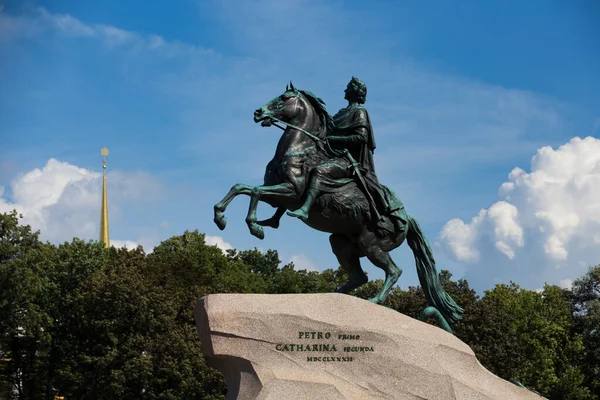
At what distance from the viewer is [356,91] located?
14.5 meters

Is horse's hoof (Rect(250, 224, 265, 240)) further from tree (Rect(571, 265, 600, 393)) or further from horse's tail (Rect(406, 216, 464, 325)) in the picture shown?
tree (Rect(571, 265, 600, 393))

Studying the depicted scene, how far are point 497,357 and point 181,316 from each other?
38.2 feet

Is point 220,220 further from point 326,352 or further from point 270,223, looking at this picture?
point 326,352

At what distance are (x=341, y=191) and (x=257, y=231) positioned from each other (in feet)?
5.23

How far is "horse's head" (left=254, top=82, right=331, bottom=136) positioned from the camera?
13609 millimetres

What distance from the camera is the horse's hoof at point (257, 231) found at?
41.6ft

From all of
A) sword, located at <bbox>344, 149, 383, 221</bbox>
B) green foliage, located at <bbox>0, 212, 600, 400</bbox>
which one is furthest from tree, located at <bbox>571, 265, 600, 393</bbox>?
sword, located at <bbox>344, 149, 383, 221</bbox>

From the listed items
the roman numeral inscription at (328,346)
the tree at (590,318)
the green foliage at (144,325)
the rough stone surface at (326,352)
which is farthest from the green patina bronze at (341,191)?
the tree at (590,318)

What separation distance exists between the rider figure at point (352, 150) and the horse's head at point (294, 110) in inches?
14.3

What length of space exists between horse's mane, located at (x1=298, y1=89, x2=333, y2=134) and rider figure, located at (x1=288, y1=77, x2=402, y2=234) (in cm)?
18

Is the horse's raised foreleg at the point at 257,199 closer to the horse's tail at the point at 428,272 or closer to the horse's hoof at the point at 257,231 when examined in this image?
the horse's hoof at the point at 257,231

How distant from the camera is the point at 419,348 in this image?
40.0 ft

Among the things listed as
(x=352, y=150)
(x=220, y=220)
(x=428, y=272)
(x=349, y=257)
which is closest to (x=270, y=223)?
(x=220, y=220)

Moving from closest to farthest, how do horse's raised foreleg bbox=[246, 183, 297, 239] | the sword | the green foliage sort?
horse's raised foreleg bbox=[246, 183, 297, 239]
the sword
the green foliage
